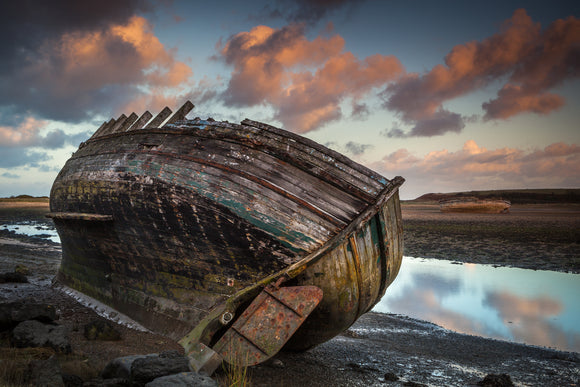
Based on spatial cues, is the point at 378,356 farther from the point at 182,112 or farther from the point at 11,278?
the point at 11,278

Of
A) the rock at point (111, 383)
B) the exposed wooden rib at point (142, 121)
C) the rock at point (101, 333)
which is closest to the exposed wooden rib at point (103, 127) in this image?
the exposed wooden rib at point (142, 121)

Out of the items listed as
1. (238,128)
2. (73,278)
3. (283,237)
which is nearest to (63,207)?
(73,278)

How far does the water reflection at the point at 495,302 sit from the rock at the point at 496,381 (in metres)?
2.82

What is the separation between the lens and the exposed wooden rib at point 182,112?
598 centimetres

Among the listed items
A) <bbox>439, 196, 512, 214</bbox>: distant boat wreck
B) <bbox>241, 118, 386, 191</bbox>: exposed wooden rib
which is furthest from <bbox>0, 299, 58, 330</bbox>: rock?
<bbox>439, 196, 512, 214</bbox>: distant boat wreck

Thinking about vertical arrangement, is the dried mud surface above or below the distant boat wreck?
below

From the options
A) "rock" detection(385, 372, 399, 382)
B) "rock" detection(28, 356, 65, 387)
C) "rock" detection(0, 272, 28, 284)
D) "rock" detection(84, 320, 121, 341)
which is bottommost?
"rock" detection(0, 272, 28, 284)

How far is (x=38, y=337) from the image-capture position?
4.13 meters

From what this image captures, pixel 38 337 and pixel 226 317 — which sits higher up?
pixel 226 317

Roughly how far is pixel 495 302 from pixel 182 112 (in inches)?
353

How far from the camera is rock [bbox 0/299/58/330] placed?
436 centimetres

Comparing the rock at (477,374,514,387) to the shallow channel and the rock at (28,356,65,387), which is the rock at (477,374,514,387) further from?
the rock at (28,356,65,387)

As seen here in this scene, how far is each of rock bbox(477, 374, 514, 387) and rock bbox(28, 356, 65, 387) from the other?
4.50 m

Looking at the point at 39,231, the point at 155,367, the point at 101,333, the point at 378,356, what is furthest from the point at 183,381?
the point at 39,231
